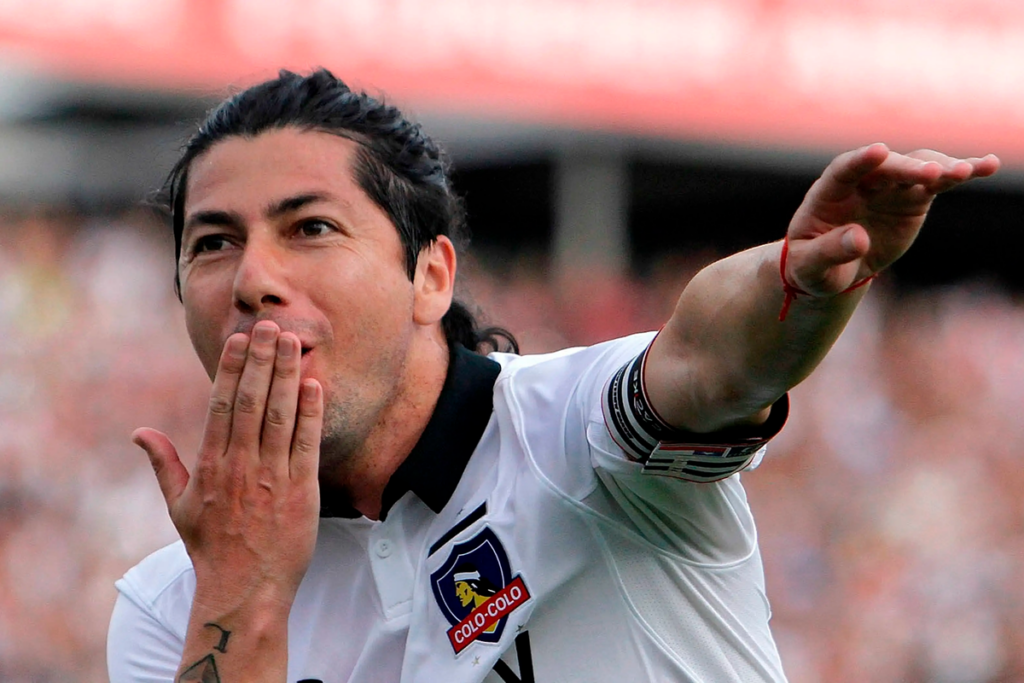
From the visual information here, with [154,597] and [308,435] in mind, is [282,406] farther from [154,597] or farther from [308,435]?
[154,597]

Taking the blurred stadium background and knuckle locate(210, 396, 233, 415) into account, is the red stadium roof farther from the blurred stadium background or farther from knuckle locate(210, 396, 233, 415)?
knuckle locate(210, 396, 233, 415)

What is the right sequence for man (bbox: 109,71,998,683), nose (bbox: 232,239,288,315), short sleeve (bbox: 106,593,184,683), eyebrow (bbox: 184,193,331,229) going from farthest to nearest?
1. short sleeve (bbox: 106,593,184,683)
2. eyebrow (bbox: 184,193,331,229)
3. nose (bbox: 232,239,288,315)
4. man (bbox: 109,71,998,683)

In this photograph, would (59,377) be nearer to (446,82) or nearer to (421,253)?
(446,82)

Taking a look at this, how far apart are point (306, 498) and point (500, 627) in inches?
16.6

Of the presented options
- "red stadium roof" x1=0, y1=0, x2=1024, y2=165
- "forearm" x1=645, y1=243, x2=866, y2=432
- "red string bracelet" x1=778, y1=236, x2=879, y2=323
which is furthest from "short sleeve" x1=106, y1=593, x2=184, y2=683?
"red stadium roof" x1=0, y1=0, x2=1024, y2=165

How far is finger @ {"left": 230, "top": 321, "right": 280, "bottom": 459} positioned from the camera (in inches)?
90.0

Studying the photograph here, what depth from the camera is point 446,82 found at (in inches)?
289

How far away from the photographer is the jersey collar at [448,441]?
2.50 meters

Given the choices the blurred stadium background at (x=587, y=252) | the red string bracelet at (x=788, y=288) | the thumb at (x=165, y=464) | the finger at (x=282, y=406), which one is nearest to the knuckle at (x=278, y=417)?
the finger at (x=282, y=406)

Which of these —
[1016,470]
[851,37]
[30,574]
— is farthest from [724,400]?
[1016,470]

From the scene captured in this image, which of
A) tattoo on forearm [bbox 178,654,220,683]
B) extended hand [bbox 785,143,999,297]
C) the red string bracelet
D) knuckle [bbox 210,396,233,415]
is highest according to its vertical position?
extended hand [bbox 785,143,999,297]

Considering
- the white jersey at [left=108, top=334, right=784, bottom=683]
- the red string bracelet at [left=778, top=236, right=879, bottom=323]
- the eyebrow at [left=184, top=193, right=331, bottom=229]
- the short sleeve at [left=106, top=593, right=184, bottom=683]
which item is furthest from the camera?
the short sleeve at [left=106, top=593, right=184, bottom=683]

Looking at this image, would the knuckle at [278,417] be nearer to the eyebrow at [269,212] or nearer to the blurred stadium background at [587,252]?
the eyebrow at [269,212]

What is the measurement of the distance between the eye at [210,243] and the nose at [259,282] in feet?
0.48
